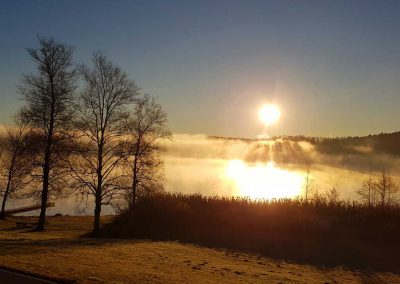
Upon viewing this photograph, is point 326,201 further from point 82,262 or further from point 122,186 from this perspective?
point 82,262

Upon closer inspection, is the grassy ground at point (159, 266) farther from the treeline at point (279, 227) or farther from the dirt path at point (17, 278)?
the treeline at point (279, 227)

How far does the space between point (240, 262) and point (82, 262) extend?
800cm

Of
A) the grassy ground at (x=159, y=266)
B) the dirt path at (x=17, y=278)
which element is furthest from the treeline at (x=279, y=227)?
the dirt path at (x=17, y=278)

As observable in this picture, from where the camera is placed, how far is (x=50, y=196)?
44.2 m

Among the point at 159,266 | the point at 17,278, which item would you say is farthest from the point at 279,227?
the point at 17,278

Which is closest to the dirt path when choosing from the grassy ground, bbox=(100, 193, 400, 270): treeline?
the grassy ground

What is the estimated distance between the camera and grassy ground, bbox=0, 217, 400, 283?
16.4 metres

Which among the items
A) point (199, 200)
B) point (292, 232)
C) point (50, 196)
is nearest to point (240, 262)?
point (292, 232)

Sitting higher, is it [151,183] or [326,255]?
[151,183]

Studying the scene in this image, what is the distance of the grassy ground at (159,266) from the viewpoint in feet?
53.8

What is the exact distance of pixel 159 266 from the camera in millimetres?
19172

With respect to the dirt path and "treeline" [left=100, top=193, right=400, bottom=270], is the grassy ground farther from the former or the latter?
"treeline" [left=100, top=193, right=400, bottom=270]

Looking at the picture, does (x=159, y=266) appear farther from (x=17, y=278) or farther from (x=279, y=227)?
(x=279, y=227)

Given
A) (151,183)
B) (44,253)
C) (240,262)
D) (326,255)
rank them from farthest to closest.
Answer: (151,183)
(326,255)
(240,262)
(44,253)
